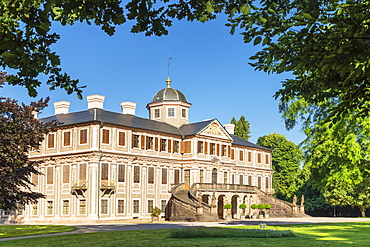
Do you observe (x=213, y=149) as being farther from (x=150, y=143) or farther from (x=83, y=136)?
(x=83, y=136)

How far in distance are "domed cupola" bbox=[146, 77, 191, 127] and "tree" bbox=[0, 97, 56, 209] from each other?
29502 mm

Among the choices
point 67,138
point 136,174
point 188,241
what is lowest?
point 188,241

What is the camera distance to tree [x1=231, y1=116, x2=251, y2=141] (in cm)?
8012

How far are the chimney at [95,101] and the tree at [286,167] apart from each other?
31.8 metres

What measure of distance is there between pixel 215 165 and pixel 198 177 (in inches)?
115

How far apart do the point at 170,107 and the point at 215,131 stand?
5976mm

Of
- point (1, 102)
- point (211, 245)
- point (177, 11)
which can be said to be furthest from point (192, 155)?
point (177, 11)

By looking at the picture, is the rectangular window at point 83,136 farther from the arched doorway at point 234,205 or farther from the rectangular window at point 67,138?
the arched doorway at point 234,205

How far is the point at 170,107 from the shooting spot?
56.0 metres

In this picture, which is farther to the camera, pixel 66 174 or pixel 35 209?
pixel 35 209

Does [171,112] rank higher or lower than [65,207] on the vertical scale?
higher

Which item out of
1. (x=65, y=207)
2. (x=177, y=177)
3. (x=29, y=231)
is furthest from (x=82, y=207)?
(x=29, y=231)

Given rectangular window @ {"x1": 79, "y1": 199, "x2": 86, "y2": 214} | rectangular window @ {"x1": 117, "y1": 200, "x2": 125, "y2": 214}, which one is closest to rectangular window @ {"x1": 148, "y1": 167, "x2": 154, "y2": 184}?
rectangular window @ {"x1": 117, "y1": 200, "x2": 125, "y2": 214}

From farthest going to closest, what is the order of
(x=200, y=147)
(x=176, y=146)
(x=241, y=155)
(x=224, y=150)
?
(x=241, y=155), (x=224, y=150), (x=200, y=147), (x=176, y=146)
